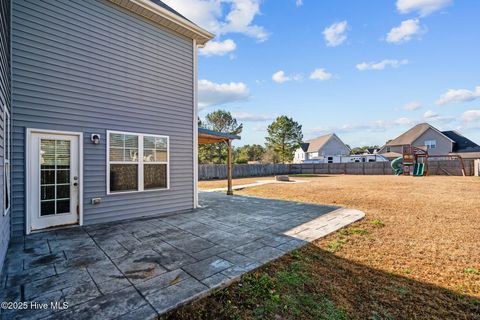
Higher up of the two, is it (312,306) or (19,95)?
(19,95)

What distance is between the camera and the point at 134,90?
496cm

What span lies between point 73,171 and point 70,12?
10.1ft

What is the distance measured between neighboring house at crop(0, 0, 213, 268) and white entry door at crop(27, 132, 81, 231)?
0.05 ft

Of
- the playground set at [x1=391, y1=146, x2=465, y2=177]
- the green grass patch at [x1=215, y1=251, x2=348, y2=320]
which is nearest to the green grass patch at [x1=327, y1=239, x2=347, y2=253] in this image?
the green grass patch at [x1=215, y1=251, x2=348, y2=320]

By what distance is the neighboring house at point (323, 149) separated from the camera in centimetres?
3250

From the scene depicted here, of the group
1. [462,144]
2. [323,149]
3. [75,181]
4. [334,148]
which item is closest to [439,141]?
[462,144]

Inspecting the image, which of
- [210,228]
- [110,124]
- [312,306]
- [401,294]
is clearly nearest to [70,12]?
[110,124]

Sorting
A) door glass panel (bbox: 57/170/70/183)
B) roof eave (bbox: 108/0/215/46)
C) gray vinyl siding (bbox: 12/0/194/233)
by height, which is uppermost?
roof eave (bbox: 108/0/215/46)

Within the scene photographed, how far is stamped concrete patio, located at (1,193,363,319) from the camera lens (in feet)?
6.34

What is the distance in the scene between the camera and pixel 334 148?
33.9m

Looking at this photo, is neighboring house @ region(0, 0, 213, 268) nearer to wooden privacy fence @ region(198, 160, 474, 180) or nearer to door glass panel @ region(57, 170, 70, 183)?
door glass panel @ region(57, 170, 70, 183)

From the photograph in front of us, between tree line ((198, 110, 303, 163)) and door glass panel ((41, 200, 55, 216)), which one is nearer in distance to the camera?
door glass panel ((41, 200, 55, 216))

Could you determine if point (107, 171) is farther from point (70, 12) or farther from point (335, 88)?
point (335, 88)

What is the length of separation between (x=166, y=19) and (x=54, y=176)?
13.9 feet
